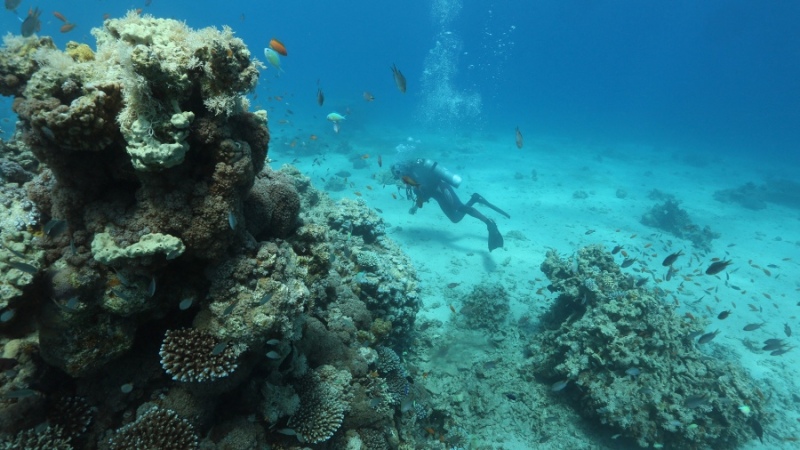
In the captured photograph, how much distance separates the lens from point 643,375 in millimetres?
7422

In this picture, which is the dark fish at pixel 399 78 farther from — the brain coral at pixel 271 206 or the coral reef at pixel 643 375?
the coral reef at pixel 643 375

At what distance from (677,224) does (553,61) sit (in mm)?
148683

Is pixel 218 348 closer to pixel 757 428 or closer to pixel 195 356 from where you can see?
pixel 195 356

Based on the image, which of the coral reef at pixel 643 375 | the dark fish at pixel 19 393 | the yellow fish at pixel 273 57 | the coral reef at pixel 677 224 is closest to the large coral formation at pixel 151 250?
the dark fish at pixel 19 393

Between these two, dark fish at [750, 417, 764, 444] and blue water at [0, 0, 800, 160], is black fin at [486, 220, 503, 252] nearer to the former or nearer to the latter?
dark fish at [750, 417, 764, 444]

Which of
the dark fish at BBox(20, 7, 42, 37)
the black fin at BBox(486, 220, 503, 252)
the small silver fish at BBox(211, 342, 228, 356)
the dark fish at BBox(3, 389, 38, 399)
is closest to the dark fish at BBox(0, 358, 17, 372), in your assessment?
the dark fish at BBox(3, 389, 38, 399)

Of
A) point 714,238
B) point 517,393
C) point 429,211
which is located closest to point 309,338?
point 517,393

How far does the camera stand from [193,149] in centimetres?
328

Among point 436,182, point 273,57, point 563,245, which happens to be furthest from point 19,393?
point 563,245

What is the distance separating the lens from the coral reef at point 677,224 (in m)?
18.4

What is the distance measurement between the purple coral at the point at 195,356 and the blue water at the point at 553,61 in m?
37.4

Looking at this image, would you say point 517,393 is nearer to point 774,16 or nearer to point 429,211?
point 429,211

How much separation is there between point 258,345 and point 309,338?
1770 mm

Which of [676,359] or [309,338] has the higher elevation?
[676,359]
